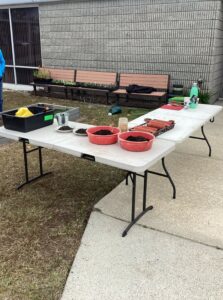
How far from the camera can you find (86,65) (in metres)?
8.55

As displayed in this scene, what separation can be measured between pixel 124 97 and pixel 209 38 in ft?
7.47

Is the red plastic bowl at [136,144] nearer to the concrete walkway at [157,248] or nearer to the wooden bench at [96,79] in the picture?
the concrete walkway at [157,248]

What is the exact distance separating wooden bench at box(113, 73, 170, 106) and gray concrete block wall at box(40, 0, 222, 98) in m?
0.29

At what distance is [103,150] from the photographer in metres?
2.68

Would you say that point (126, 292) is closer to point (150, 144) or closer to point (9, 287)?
point (9, 287)

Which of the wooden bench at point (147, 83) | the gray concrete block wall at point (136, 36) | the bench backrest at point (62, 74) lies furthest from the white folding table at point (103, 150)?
the bench backrest at point (62, 74)

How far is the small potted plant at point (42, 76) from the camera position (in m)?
8.61

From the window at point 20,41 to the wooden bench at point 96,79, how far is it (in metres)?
1.86

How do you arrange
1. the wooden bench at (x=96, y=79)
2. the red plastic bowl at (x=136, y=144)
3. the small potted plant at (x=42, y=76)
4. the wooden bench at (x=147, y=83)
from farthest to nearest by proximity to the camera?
the small potted plant at (x=42, y=76)
the wooden bench at (x=96, y=79)
the wooden bench at (x=147, y=83)
the red plastic bowl at (x=136, y=144)

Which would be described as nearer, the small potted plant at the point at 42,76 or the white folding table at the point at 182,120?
the white folding table at the point at 182,120

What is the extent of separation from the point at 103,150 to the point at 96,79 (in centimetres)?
570

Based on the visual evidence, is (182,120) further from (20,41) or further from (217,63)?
(20,41)

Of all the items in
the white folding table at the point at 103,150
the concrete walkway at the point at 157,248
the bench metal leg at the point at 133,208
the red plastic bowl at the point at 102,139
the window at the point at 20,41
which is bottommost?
the concrete walkway at the point at 157,248

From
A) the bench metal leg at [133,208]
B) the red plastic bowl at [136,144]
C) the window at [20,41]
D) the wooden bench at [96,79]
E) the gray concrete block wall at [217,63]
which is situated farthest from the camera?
the window at [20,41]
